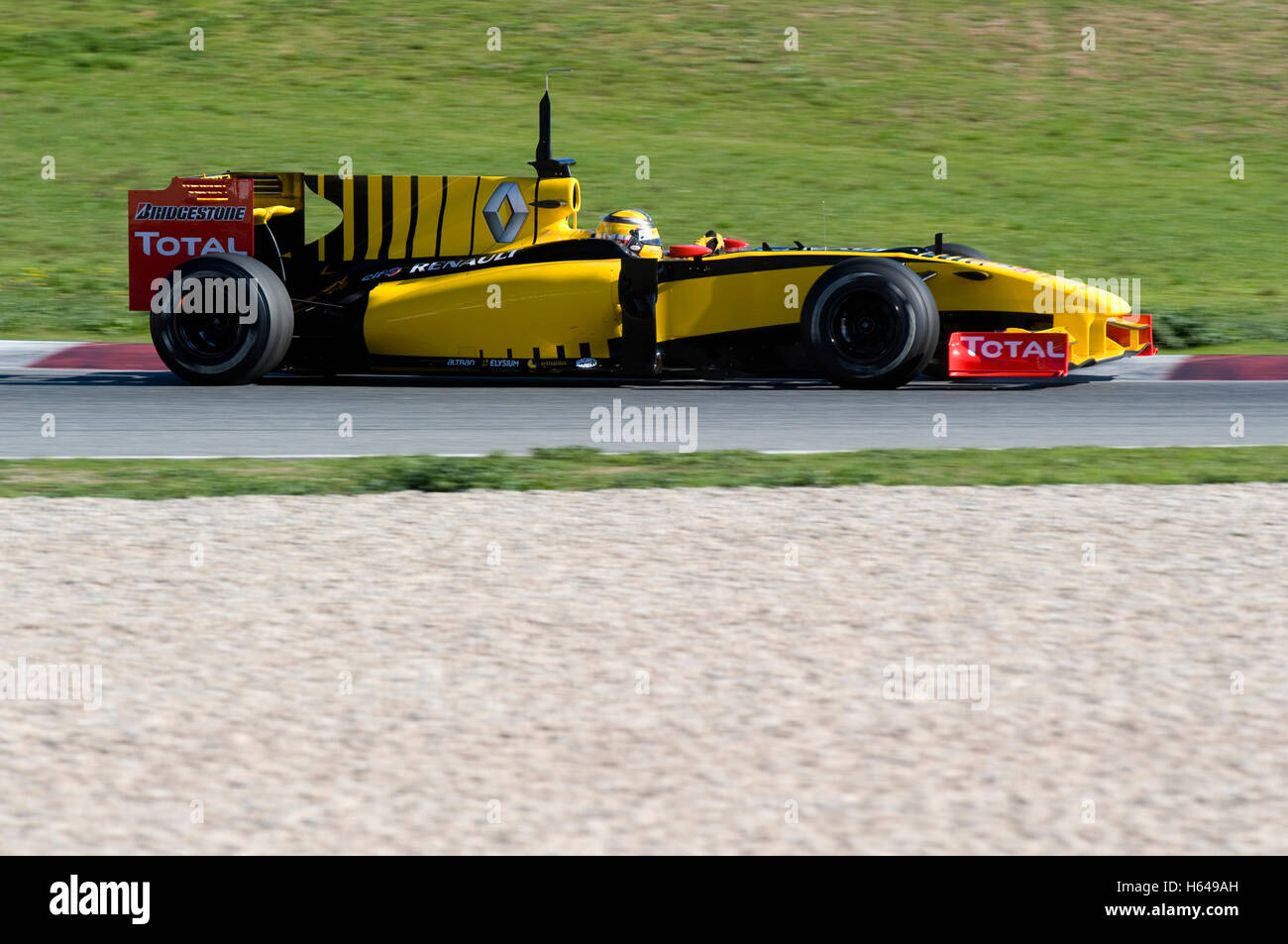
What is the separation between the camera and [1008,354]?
9945 mm

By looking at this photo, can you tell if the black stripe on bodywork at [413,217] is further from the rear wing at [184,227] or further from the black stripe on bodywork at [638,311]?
the black stripe on bodywork at [638,311]

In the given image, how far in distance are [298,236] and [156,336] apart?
4.03ft

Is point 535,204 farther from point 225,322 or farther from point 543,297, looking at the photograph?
point 225,322

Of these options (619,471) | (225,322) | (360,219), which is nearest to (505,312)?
(360,219)

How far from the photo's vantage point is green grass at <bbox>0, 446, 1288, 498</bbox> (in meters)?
7.67

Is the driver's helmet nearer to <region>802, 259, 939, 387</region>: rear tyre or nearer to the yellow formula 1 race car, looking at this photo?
the yellow formula 1 race car

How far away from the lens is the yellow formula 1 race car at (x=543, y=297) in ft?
32.7

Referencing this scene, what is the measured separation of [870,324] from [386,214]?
125 inches

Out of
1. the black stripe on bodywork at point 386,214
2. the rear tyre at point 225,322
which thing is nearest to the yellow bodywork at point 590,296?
the black stripe on bodywork at point 386,214

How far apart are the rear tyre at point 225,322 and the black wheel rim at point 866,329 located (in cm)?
338

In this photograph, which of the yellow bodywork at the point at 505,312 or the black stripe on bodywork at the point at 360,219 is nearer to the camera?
the yellow bodywork at the point at 505,312

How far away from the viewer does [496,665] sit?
16.0ft

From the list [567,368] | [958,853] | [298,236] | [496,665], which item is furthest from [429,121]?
[958,853]
